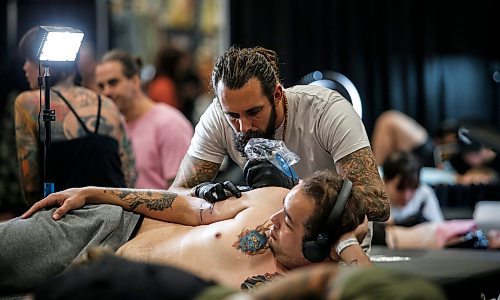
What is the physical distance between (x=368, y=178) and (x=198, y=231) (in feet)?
1.97

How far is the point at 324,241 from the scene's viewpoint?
2.81 metres

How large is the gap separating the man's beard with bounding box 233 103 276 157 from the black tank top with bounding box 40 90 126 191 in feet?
2.75

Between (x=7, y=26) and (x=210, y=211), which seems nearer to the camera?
(x=210, y=211)

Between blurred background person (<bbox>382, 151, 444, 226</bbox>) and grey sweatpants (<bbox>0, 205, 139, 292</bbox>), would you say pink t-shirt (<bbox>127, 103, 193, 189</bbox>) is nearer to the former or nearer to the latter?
blurred background person (<bbox>382, 151, 444, 226</bbox>)

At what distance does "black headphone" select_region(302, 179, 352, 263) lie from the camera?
9.20ft

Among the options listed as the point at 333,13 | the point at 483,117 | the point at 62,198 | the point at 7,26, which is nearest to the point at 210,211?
the point at 62,198

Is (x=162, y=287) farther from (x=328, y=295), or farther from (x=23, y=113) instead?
(x=23, y=113)

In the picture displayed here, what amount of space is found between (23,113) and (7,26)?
1.95 m

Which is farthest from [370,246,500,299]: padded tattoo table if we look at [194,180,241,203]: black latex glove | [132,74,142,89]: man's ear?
[132,74,142,89]: man's ear

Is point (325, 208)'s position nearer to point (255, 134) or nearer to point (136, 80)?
point (255, 134)

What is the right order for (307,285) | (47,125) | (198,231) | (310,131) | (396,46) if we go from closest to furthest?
(307,285), (198,231), (47,125), (310,131), (396,46)

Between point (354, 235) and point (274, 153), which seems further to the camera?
point (274, 153)

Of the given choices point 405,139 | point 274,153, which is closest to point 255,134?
point 274,153

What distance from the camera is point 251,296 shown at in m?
1.83
